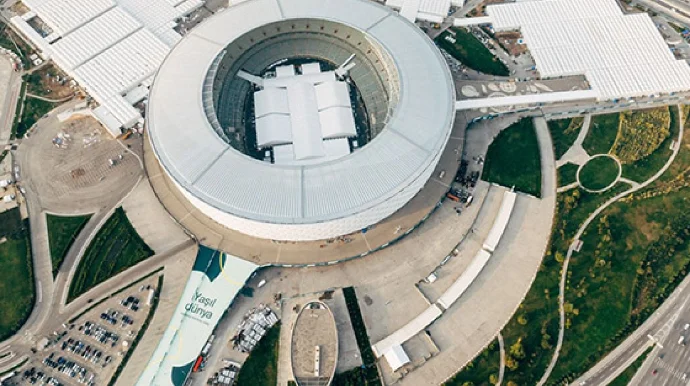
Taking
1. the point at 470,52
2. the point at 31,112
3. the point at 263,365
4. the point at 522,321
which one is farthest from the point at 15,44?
the point at 522,321

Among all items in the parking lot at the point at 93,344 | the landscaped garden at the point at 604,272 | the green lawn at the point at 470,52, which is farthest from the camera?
the green lawn at the point at 470,52

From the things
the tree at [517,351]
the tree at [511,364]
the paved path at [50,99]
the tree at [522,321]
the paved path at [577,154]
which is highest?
the paved path at [50,99]

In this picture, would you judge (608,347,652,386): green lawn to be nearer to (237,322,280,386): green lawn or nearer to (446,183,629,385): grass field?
(446,183,629,385): grass field

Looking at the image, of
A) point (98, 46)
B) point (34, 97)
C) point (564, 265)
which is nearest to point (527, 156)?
point (564, 265)

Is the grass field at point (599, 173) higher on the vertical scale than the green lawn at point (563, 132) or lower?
lower

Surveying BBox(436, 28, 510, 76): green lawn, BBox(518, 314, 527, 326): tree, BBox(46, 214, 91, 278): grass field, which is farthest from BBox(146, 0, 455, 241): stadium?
BBox(518, 314, 527, 326): tree

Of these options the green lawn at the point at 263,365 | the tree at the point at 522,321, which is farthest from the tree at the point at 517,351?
the green lawn at the point at 263,365

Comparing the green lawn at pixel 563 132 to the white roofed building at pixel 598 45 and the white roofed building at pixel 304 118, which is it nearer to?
the white roofed building at pixel 598 45
